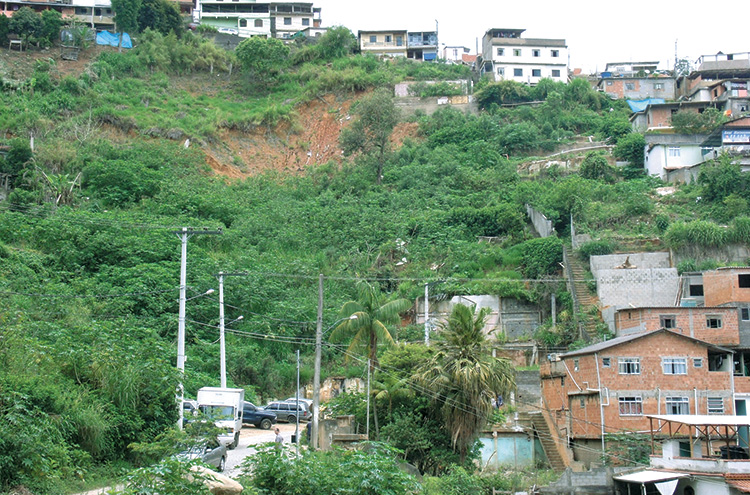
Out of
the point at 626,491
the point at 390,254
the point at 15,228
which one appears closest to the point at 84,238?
the point at 15,228

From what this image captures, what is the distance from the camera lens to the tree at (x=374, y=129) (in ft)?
197

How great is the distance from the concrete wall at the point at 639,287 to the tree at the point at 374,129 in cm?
2163

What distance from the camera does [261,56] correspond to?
75.8m

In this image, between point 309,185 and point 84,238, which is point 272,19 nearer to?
point 309,185

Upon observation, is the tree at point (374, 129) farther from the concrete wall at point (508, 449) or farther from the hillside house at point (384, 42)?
the concrete wall at point (508, 449)

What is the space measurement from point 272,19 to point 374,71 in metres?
17.3

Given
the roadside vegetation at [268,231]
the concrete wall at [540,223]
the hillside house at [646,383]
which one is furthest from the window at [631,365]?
the concrete wall at [540,223]

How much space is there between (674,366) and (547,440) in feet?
17.9

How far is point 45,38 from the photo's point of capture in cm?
7500

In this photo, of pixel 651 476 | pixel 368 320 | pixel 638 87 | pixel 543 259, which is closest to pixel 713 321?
pixel 543 259

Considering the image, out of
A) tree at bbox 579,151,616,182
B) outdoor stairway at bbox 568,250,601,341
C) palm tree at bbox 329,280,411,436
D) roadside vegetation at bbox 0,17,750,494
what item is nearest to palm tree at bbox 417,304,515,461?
roadside vegetation at bbox 0,17,750,494

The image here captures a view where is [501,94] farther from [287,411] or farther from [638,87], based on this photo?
[287,411]

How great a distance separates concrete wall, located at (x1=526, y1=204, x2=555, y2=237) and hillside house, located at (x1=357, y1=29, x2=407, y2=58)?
115 ft

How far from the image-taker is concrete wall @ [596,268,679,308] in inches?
1638
